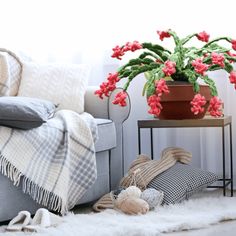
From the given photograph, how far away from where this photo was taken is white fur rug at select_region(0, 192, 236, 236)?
203 centimetres

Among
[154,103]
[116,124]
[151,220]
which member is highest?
[154,103]

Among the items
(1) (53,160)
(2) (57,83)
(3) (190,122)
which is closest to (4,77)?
(2) (57,83)

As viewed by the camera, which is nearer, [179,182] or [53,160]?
[53,160]

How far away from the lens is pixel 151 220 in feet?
7.28

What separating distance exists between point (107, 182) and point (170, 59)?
25.9 inches

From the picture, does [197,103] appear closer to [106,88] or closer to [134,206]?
[106,88]

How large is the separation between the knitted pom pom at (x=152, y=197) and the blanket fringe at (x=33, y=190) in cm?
33

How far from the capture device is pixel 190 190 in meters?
2.65

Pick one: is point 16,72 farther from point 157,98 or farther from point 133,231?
point 133,231

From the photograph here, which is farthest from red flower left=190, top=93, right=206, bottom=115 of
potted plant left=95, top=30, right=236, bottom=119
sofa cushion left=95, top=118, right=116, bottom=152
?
sofa cushion left=95, top=118, right=116, bottom=152

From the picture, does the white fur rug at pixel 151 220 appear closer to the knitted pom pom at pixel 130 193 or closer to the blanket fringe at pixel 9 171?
the knitted pom pom at pixel 130 193

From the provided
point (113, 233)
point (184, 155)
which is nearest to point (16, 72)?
point (184, 155)

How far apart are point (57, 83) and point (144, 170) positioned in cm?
68

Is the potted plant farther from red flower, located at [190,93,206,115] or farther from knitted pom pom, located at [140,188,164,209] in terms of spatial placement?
knitted pom pom, located at [140,188,164,209]
